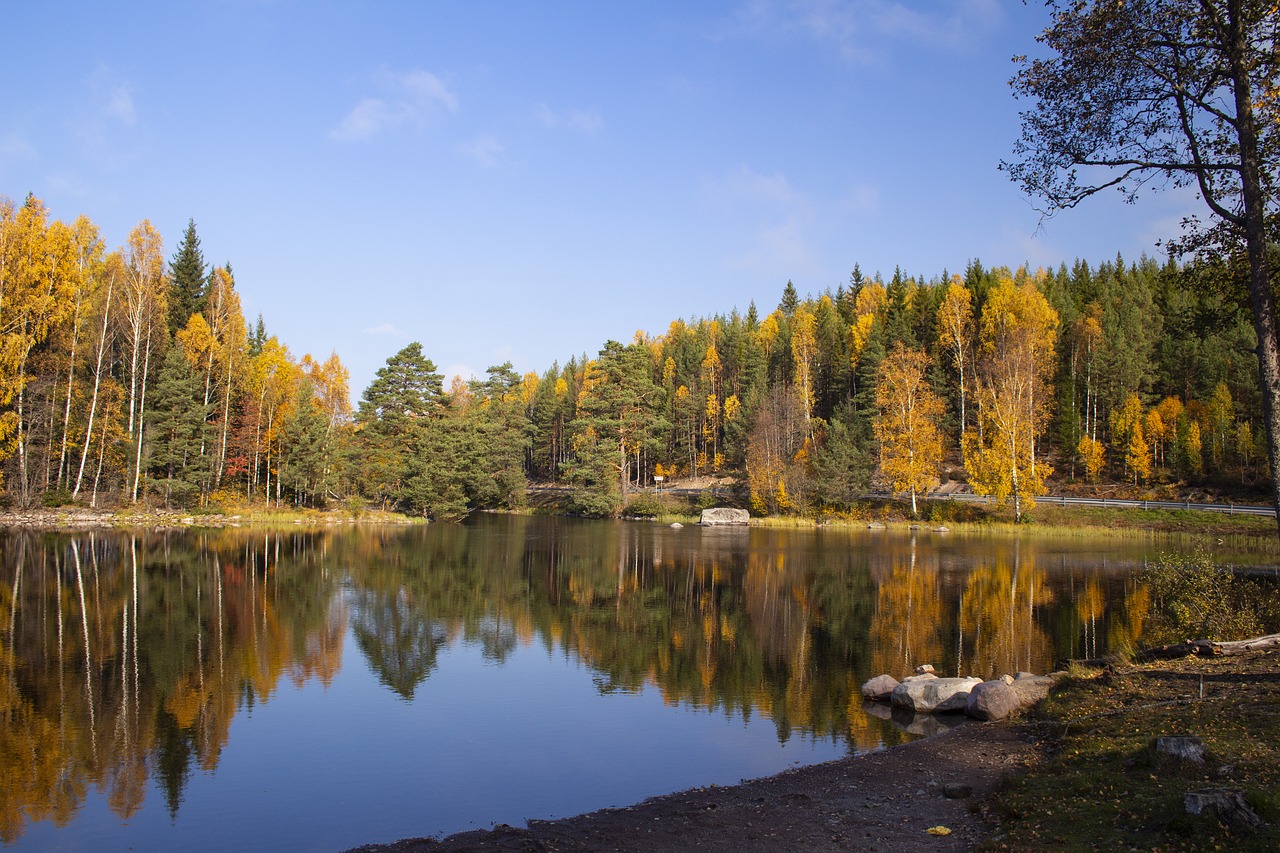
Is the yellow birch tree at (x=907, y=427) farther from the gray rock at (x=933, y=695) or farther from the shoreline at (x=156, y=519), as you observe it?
the gray rock at (x=933, y=695)

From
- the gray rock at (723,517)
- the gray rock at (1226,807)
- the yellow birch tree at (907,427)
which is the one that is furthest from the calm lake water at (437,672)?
the gray rock at (723,517)

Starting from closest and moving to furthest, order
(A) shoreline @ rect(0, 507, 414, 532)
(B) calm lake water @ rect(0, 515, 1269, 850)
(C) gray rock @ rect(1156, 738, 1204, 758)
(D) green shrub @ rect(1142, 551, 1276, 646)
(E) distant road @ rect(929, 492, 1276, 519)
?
1. (C) gray rock @ rect(1156, 738, 1204, 758)
2. (B) calm lake water @ rect(0, 515, 1269, 850)
3. (D) green shrub @ rect(1142, 551, 1276, 646)
4. (A) shoreline @ rect(0, 507, 414, 532)
5. (E) distant road @ rect(929, 492, 1276, 519)

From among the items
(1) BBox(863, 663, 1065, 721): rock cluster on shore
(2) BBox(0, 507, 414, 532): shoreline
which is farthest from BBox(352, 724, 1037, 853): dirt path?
(2) BBox(0, 507, 414, 532): shoreline

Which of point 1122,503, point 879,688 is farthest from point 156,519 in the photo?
point 1122,503

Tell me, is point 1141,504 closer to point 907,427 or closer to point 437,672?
point 907,427

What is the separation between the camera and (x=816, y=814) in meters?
8.30

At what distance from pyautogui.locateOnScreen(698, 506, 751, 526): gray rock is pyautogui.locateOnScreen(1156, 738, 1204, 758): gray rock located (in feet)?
171

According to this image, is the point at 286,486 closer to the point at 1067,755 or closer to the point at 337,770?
the point at 337,770

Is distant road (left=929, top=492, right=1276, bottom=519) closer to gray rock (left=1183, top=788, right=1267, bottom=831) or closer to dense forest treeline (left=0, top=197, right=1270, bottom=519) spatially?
dense forest treeline (left=0, top=197, right=1270, bottom=519)

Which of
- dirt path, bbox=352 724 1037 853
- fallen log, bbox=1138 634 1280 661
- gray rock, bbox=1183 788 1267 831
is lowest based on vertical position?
dirt path, bbox=352 724 1037 853

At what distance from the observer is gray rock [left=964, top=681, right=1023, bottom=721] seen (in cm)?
1238

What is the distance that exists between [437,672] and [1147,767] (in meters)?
13.1

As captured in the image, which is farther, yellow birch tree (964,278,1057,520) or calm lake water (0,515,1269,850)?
yellow birch tree (964,278,1057,520)

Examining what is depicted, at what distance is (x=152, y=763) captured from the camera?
34.6 ft
